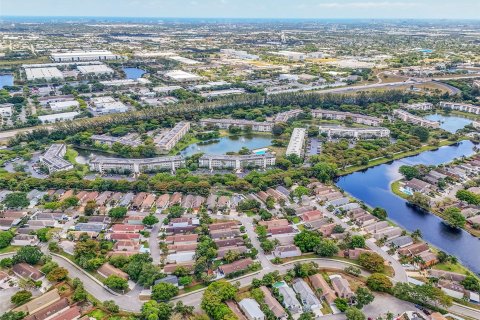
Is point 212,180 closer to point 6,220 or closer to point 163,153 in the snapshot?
point 163,153

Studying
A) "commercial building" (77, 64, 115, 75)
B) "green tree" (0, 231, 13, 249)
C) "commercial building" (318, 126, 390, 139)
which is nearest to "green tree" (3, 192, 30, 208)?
"green tree" (0, 231, 13, 249)

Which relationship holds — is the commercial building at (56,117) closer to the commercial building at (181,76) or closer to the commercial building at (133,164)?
the commercial building at (133,164)

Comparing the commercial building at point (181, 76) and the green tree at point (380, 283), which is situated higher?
the commercial building at point (181, 76)

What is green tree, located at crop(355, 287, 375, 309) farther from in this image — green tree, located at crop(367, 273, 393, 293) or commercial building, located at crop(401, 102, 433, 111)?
commercial building, located at crop(401, 102, 433, 111)

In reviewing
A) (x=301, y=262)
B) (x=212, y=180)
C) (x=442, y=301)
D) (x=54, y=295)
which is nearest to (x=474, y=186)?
(x=442, y=301)

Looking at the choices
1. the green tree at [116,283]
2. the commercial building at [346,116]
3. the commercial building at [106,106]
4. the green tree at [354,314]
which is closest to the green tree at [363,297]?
the green tree at [354,314]

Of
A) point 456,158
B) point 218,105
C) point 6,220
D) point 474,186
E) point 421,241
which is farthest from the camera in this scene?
point 218,105

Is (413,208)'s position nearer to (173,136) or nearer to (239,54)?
(173,136)
